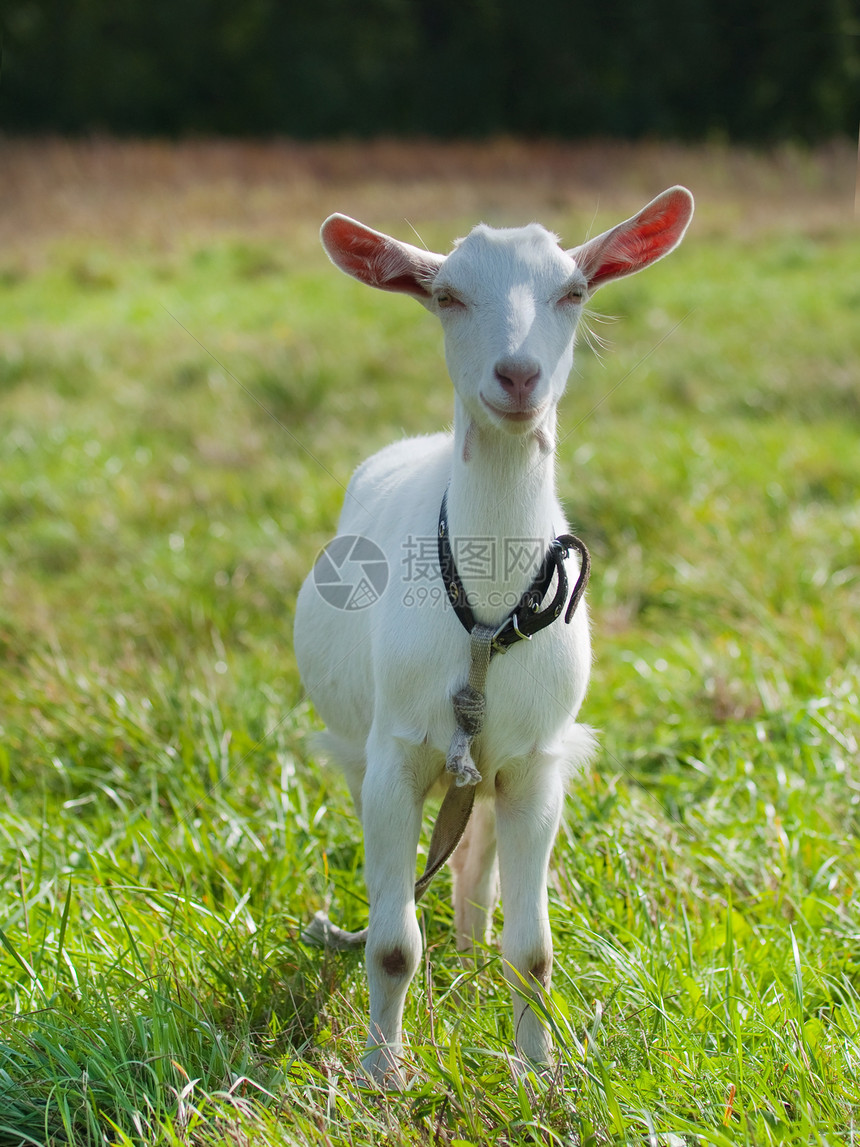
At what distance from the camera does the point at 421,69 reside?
2253 cm

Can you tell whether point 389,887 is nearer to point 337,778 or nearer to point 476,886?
point 476,886

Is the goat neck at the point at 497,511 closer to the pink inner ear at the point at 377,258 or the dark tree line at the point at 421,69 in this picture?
the pink inner ear at the point at 377,258

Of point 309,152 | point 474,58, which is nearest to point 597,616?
point 309,152

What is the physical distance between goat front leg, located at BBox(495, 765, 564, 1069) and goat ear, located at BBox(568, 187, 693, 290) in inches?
36.6

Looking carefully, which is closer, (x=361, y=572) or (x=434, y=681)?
(x=434, y=681)

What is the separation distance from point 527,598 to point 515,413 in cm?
35

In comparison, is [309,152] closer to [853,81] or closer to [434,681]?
[853,81]

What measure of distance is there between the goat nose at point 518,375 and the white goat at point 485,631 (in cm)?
6

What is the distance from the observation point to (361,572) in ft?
7.42

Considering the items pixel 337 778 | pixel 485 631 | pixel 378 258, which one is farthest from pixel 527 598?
pixel 337 778

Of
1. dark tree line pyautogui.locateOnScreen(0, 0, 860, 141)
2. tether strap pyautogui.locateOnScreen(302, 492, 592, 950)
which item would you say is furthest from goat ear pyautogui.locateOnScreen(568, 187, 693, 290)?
dark tree line pyautogui.locateOnScreen(0, 0, 860, 141)

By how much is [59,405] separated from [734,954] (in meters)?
5.62

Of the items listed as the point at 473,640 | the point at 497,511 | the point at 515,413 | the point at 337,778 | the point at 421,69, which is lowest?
the point at 337,778

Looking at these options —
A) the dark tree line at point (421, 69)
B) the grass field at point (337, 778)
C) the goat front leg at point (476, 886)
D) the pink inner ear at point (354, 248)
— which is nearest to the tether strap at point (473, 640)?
the goat front leg at point (476, 886)
